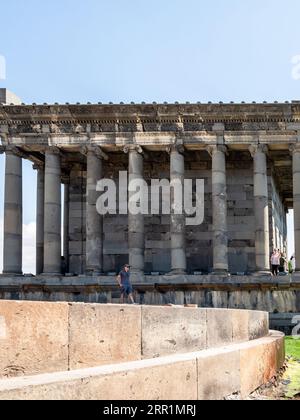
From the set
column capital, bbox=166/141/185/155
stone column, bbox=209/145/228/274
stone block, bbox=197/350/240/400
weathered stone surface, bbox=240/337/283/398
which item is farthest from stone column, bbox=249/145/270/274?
stone block, bbox=197/350/240/400

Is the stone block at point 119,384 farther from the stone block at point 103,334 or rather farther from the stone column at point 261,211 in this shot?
the stone column at point 261,211

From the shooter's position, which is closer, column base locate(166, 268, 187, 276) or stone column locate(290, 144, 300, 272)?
stone column locate(290, 144, 300, 272)

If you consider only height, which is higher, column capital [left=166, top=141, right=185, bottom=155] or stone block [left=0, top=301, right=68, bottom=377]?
column capital [left=166, top=141, right=185, bottom=155]

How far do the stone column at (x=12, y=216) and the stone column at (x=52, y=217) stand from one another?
1.40 metres

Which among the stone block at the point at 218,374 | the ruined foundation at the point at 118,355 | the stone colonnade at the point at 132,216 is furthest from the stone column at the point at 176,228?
the stone block at the point at 218,374

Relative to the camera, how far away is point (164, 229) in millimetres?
36125

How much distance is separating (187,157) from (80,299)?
33.1ft

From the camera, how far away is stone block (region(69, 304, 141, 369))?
822cm

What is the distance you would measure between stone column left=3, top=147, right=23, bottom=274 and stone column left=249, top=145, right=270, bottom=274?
11554 millimetres

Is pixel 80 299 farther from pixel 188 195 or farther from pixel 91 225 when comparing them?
pixel 188 195

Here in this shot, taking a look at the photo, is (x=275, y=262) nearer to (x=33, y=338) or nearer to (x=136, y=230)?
(x=136, y=230)

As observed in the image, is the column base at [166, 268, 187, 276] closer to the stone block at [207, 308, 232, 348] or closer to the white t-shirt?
the white t-shirt

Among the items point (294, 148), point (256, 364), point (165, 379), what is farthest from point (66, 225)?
point (165, 379)

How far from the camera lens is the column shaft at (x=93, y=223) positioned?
1289 inches
